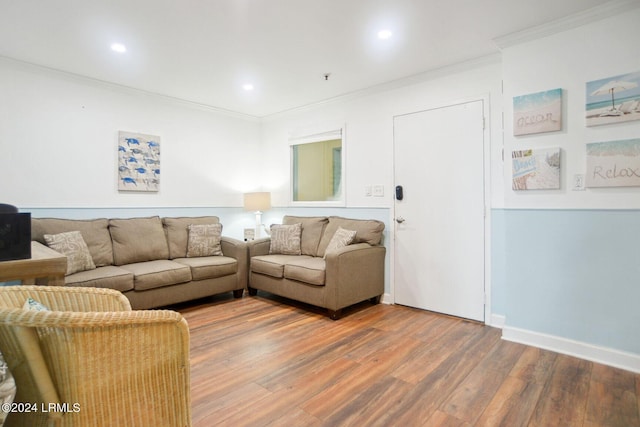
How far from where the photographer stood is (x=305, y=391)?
192 cm

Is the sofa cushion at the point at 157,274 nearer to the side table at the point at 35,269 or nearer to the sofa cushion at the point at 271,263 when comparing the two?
the sofa cushion at the point at 271,263

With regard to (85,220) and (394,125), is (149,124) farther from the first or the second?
(394,125)

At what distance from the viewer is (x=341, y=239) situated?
3533mm

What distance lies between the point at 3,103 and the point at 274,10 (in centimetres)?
277

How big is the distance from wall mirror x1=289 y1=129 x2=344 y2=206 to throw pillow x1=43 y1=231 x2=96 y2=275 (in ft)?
8.32

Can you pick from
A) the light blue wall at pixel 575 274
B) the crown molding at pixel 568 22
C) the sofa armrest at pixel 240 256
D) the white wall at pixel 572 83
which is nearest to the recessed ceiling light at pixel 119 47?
the sofa armrest at pixel 240 256

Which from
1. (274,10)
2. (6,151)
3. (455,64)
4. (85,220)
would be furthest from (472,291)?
(6,151)

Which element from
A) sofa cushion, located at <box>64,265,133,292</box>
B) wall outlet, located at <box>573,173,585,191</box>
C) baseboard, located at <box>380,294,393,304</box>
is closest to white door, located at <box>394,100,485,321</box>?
baseboard, located at <box>380,294,393,304</box>

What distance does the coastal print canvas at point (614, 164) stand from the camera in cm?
217

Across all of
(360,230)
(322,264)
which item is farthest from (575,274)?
(322,264)

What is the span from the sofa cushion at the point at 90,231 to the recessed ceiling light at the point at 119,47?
1.71 m

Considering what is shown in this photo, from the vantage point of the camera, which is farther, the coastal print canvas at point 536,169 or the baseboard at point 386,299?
the baseboard at point 386,299

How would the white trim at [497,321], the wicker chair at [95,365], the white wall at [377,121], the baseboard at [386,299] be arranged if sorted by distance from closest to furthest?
1. the wicker chair at [95,365]
2. the white trim at [497,321]
3. the white wall at [377,121]
4. the baseboard at [386,299]

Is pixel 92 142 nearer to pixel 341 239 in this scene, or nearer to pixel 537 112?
pixel 341 239
